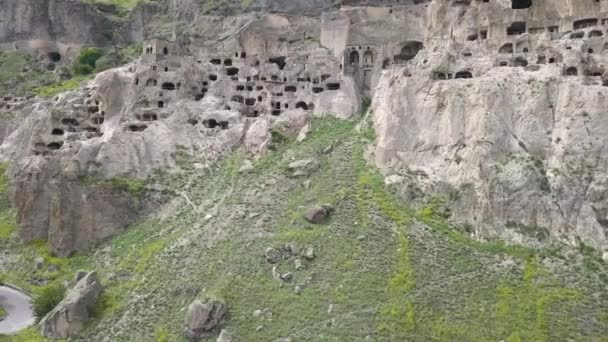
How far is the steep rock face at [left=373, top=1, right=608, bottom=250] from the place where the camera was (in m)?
48.8

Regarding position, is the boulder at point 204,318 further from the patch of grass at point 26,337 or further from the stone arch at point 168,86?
the stone arch at point 168,86

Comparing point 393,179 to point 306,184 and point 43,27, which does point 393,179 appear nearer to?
point 306,184

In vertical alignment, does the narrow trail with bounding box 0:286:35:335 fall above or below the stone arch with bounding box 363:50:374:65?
below

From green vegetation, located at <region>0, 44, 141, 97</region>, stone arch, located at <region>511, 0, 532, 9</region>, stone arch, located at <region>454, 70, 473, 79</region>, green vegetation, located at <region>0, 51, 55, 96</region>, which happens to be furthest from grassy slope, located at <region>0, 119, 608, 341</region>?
green vegetation, located at <region>0, 51, 55, 96</region>

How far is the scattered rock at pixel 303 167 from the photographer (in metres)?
57.1

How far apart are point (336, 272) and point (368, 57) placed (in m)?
30.4

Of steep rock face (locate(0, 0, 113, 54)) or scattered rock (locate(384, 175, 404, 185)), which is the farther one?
steep rock face (locate(0, 0, 113, 54))

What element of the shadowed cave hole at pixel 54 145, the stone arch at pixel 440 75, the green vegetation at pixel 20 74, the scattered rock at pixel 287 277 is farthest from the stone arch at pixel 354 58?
the green vegetation at pixel 20 74

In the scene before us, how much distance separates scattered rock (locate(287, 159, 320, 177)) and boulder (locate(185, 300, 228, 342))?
49.8ft

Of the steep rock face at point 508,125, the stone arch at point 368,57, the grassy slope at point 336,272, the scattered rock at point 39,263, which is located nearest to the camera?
the grassy slope at point 336,272

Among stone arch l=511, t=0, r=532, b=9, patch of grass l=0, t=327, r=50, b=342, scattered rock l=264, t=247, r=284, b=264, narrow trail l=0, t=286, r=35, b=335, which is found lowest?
patch of grass l=0, t=327, r=50, b=342

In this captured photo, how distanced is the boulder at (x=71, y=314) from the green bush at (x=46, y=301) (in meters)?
1.29

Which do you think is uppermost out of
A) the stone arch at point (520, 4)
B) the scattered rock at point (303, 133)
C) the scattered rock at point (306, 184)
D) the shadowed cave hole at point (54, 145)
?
the stone arch at point (520, 4)

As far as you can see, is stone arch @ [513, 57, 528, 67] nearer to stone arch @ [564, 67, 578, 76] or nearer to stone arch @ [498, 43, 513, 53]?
stone arch @ [498, 43, 513, 53]
